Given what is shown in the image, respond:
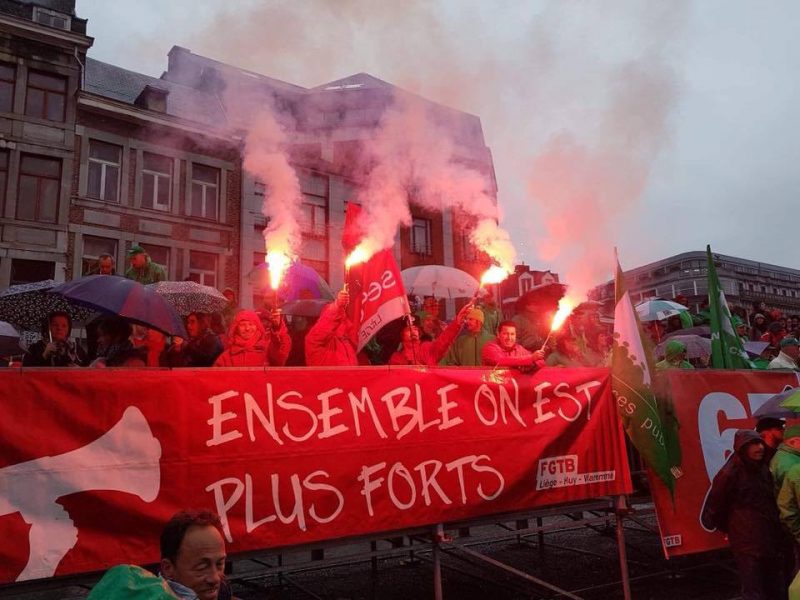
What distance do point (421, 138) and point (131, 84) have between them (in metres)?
16.7

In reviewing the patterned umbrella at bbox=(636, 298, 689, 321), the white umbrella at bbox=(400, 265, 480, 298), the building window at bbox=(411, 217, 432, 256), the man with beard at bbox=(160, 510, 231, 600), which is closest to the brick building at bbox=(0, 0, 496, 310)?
the building window at bbox=(411, 217, 432, 256)

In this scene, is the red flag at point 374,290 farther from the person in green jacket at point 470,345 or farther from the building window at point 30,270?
the building window at point 30,270

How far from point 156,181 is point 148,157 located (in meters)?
0.89

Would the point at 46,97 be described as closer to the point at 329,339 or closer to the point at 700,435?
the point at 329,339

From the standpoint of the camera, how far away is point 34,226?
18.8 metres

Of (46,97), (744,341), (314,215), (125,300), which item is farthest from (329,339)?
(314,215)

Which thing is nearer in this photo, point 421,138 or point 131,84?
point 421,138

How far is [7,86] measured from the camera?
62.9ft

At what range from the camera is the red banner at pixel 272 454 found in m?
3.26

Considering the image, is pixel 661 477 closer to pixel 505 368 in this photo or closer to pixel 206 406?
pixel 505 368

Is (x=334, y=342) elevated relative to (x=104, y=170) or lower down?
lower down

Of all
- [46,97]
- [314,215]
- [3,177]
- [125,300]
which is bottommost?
[125,300]

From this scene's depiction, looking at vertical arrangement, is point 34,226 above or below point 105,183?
below

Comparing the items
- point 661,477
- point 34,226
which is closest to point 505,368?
point 661,477
